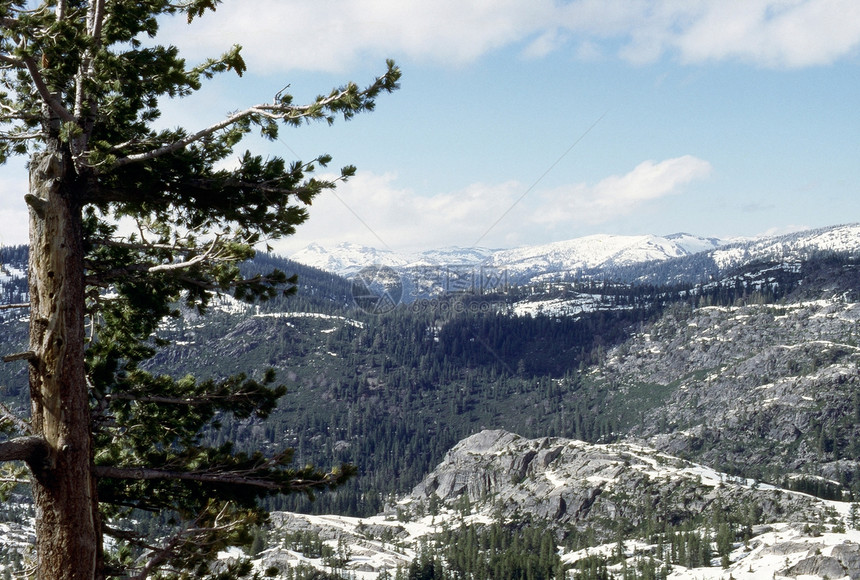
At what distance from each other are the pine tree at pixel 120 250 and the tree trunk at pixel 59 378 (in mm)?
25

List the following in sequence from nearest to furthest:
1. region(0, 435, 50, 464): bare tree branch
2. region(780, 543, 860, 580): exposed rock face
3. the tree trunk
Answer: region(0, 435, 50, 464): bare tree branch → the tree trunk → region(780, 543, 860, 580): exposed rock face

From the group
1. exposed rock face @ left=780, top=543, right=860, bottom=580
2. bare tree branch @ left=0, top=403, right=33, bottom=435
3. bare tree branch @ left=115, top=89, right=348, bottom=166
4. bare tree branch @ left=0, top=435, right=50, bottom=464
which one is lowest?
exposed rock face @ left=780, top=543, right=860, bottom=580

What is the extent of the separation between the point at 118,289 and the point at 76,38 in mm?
7138

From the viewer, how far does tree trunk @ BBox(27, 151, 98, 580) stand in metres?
11.2

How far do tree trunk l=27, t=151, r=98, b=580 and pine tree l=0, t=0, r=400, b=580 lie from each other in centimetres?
3

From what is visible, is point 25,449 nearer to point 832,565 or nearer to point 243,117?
point 243,117

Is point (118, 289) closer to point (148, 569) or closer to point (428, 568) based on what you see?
point (148, 569)

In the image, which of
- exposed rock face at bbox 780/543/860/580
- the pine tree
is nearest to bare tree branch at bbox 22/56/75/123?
the pine tree

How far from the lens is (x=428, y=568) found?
156 m

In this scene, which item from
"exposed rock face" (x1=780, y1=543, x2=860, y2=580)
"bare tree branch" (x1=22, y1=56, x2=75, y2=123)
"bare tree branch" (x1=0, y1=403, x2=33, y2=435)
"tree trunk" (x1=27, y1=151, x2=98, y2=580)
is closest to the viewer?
"bare tree branch" (x1=22, y1=56, x2=75, y2=123)

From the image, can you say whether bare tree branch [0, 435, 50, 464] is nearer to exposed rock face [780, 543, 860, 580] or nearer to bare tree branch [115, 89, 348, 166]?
bare tree branch [115, 89, 348, 166]

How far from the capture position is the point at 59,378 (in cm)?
1155

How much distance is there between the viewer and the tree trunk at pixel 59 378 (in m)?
11.2

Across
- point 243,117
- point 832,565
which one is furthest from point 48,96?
point 832,565
